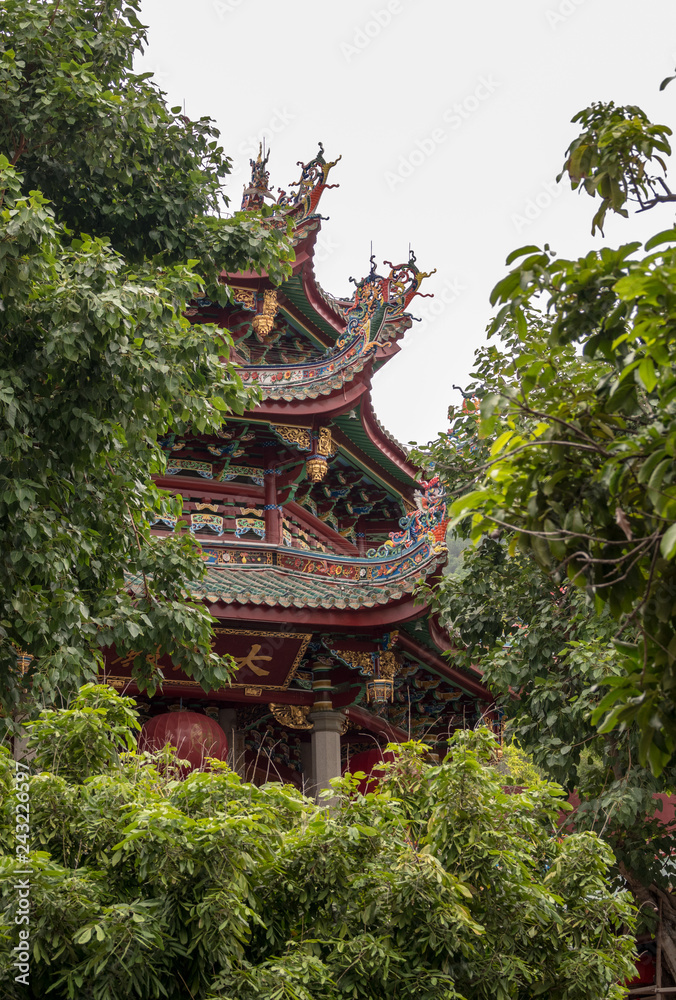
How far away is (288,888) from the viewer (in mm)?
4859

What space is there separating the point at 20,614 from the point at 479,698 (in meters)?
7.82

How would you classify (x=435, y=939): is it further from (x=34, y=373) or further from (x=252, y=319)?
(x=252, y=319)

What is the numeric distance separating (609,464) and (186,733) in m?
8.14

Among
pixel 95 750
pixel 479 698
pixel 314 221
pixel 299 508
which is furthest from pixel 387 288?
pixel 95 750

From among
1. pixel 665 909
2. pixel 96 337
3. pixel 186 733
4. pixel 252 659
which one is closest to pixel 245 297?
pixel 252 659

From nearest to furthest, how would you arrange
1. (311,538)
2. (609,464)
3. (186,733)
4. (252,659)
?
1. (609,464)
2. (186,733)
3. (252,659)
4. (311,538)

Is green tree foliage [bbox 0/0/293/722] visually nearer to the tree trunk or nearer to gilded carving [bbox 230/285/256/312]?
the tree trunk

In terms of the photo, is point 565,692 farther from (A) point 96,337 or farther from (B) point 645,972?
(A) point 96,337

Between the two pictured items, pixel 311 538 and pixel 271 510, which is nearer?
pixel 271 510

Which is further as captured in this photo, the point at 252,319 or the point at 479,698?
the point at 252,319

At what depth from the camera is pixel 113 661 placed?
10.5 m

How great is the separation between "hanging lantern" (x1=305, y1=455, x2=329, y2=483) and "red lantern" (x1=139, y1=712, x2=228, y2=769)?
3543 millimetres

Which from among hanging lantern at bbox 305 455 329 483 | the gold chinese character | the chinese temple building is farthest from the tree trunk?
hanging lantern at bbox 305 455 329 483

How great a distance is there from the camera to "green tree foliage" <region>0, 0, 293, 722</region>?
6.39 m
